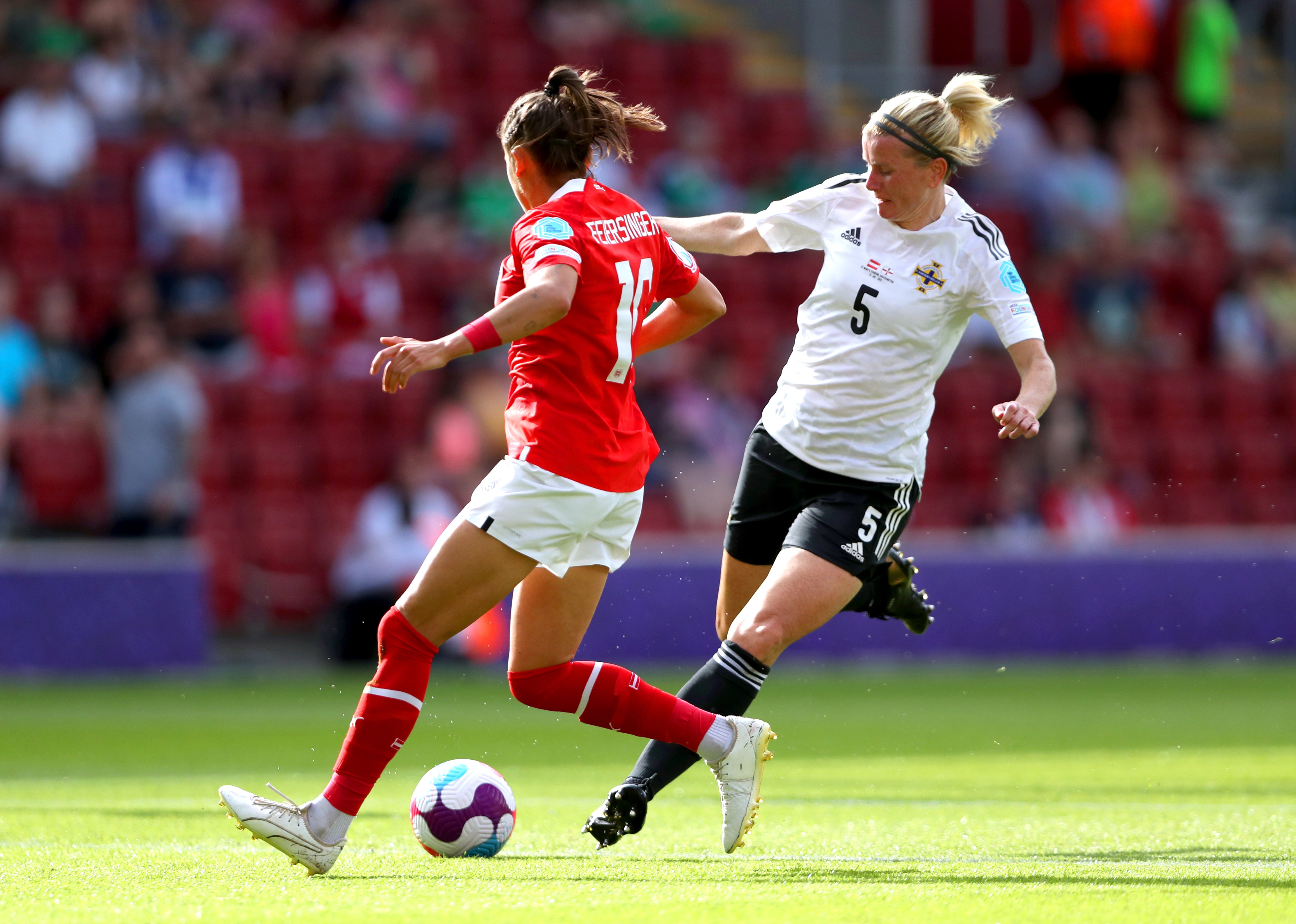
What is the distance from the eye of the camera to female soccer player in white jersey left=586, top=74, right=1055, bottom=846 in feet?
18.9

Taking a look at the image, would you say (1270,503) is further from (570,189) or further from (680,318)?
(570,189)

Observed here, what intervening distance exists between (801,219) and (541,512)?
1.60m

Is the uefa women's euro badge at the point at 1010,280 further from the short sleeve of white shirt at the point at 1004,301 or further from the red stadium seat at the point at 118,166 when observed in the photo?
the red stadium seat at the point at 118,166

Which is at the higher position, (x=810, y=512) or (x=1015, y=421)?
(x=1015, y=421)

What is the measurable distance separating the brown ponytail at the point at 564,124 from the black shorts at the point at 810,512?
129cm

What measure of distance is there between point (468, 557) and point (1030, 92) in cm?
1745

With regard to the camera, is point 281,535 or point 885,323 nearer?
point 885,323

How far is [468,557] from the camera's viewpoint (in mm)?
5090

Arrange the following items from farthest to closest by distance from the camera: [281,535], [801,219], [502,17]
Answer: [502,17]
[281,535]
[801,219]

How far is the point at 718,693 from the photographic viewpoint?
18.8ft

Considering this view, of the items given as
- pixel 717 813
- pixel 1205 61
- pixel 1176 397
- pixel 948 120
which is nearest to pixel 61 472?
pixel 717 813

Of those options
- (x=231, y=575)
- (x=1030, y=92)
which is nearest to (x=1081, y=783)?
(x=231, y=575)

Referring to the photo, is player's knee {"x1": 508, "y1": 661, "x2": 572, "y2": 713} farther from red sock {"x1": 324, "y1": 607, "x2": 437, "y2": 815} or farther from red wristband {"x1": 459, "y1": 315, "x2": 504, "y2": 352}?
red wristband {"x1": 459, "y1": 315, "x2": 504, "y2": 352}

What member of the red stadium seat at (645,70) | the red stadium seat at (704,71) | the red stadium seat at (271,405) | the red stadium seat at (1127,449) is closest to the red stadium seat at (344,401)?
the red stadium seat at (271,405)
